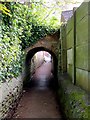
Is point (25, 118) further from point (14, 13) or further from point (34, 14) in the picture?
point (34, 14)

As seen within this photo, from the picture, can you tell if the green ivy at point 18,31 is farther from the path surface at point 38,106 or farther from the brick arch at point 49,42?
the path surface at point 38,106

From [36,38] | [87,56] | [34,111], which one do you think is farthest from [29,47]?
[87,56]

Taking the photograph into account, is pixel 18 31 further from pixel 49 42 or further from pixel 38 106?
pixel 49 42

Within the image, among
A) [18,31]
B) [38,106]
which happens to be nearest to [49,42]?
[18,31]

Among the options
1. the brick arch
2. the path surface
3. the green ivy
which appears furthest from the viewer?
the brick arch

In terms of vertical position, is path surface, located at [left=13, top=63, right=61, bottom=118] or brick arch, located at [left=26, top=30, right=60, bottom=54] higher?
brick arch, located at [left=26, top=30, right=60, bottom=54]

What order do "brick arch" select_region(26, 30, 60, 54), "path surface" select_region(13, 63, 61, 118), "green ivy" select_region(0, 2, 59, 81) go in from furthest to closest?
"brick arch" select_region(26, 30, 60, 54)
"path surface" select_region(13, 63, 61, 118)
"green ivy" select_region(0, 2, 59, 81)

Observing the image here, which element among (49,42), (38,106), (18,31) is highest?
(18,31)

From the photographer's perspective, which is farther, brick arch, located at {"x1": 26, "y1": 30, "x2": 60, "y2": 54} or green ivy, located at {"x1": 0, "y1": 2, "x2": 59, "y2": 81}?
brick arch, located at {"x1": 26, "y1": 30, "x2": 60, "y2": 54}

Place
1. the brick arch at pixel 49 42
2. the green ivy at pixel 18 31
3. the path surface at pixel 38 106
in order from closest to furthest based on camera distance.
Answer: the green ivy at pixel 18 31
the path surface at pixel 38 106
the brick arch at pixel 49 42

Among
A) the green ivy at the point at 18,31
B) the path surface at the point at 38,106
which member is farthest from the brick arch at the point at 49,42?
the path surface at the point at 38,106

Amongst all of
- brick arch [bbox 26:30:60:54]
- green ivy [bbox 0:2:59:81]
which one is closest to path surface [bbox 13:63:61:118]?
green ivy [bbox 0:2:59:81]

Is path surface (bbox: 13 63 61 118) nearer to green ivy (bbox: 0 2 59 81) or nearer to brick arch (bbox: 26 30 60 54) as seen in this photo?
green ivy (bbox: 0 2 59 81)

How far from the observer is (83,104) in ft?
11.7
